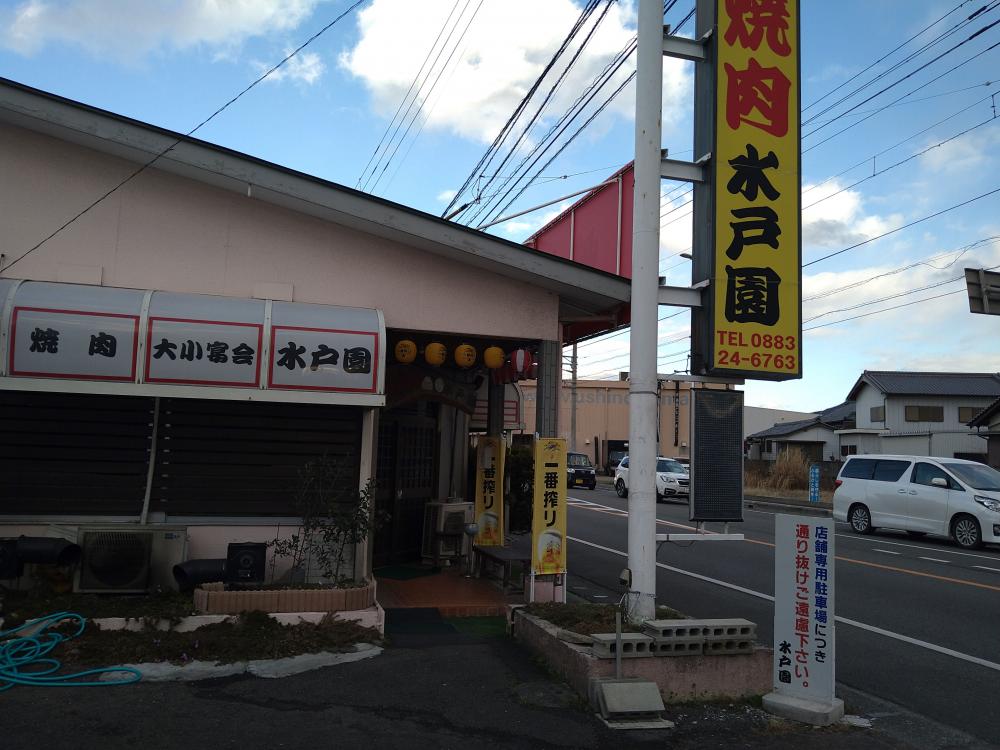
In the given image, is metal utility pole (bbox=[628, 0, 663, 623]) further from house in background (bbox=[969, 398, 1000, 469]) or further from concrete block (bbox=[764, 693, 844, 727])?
house in background (bbox=[969, 398, 1000, 469])

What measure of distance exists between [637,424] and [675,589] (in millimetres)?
5254

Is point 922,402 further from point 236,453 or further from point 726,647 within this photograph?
point 236,453

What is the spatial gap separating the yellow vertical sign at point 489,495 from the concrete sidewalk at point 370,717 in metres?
3.92

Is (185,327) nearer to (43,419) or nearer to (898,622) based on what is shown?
(43,419)

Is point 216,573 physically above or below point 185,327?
below

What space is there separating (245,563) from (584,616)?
134 inches

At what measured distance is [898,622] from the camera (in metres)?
9.19

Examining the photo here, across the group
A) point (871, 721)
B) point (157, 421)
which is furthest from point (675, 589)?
point (157, 421)

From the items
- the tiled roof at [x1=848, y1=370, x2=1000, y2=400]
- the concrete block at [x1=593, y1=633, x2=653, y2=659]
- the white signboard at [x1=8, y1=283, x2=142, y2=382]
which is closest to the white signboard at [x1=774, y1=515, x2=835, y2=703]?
the concrete block at [x1=593, y1=633, x2=653, y2=659]

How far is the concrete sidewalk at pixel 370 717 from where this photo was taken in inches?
196

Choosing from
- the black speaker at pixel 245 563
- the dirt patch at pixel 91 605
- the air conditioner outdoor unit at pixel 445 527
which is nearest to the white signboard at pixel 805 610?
the black speaker at pixel 245 563

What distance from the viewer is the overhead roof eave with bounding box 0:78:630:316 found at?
25.4 feet

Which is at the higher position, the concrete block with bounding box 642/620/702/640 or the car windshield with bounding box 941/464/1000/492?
the car windshield with bounding box 941/464/1000/492

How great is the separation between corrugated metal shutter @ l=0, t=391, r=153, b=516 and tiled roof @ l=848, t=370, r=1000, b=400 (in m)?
41.6
